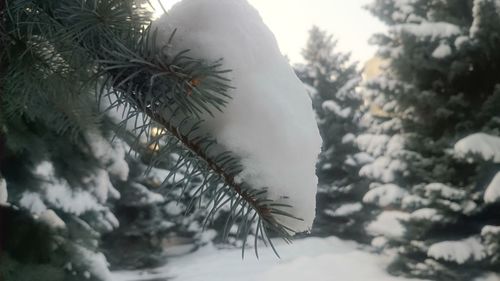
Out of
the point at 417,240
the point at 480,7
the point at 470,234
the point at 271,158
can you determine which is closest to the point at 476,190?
the point at 470,234

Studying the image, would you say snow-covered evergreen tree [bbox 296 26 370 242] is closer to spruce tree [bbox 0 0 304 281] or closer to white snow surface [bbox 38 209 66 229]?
white snow surface [bbox 38 209 66 229]

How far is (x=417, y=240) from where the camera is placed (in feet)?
17.6

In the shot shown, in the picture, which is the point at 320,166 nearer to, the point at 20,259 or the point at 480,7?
the point at 480,7

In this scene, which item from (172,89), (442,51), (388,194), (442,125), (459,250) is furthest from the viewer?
(388,194)

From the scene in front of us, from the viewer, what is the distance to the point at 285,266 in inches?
243

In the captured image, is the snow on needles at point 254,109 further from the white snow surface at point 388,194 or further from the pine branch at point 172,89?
the white snow surface at point 388,194

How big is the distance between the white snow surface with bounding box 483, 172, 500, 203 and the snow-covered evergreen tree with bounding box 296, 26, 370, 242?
3.82 metres

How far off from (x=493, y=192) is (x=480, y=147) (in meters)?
0.48

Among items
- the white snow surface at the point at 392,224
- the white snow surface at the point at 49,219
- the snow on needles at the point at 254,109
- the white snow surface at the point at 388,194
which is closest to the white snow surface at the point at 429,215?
the white snow surface at the point at 392,224

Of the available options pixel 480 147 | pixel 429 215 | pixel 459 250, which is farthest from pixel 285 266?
pixel 480 147

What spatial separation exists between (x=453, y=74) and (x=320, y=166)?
4198 millimetres

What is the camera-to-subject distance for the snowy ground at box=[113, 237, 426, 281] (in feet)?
18.5

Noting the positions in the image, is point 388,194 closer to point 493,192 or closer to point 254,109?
point 493,192

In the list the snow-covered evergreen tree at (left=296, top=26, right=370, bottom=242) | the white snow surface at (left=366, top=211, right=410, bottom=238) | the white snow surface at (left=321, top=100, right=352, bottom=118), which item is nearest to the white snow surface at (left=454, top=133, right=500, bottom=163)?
A: the white snow surface at (left=366, top=211, right=410, bottom=238)
